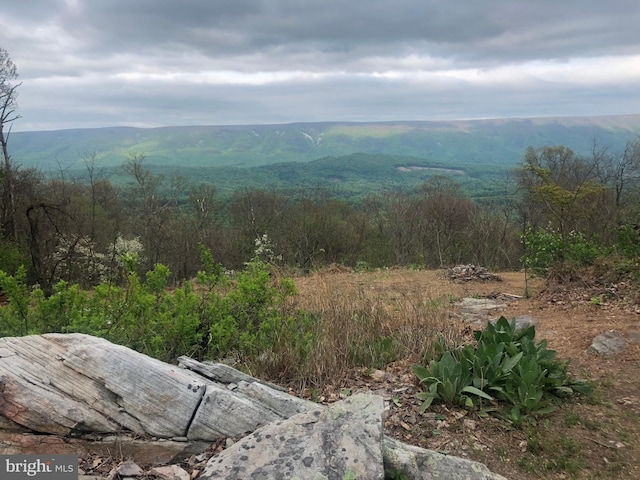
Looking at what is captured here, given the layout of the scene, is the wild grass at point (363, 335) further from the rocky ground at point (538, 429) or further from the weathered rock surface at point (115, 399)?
the weathered rock surface at point (115, 399)

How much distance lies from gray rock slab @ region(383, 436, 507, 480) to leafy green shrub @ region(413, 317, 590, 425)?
76 cm

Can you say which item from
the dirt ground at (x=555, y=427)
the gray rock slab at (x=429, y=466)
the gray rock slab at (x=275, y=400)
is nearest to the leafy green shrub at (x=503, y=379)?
the dirt ground at (x=555, y=427)

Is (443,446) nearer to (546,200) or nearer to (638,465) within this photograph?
(638,465)

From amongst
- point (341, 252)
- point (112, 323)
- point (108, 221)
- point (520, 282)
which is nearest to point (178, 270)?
point (108, 221)

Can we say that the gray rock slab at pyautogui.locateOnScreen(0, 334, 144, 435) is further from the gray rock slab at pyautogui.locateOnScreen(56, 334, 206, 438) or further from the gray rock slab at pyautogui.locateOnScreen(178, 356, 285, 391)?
the gray rock slab at pyautogui.locateOnScreen(178, 356, 285, 391)

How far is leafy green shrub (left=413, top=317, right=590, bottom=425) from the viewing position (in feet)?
11.0

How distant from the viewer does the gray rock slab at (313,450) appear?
7.38 feet

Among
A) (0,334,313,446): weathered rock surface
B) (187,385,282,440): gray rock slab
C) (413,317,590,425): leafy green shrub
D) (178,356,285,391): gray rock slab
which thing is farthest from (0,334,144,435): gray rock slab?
(413,317,590,425): leafy green shrub

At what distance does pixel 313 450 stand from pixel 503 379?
1.92 meters

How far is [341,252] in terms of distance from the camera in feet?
88.8

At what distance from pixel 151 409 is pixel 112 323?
192cm

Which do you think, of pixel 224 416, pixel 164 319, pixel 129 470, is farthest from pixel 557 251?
A: pixel 129 470

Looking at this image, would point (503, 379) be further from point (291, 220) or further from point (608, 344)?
point (291, 220)

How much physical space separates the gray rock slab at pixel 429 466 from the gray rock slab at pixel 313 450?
20 cm
